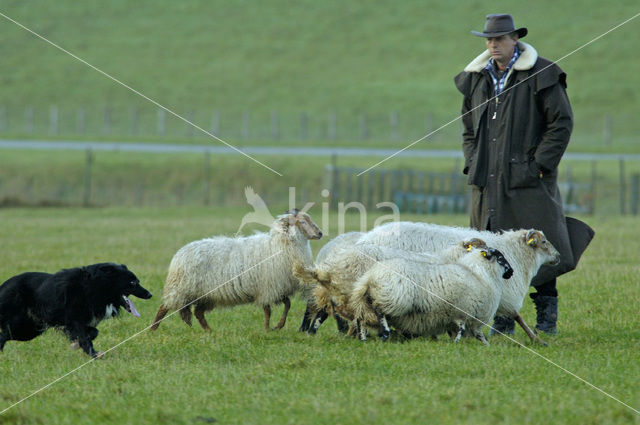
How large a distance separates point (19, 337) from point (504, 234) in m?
4.47

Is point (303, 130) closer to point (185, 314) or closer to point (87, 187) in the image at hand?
point (87, 187)

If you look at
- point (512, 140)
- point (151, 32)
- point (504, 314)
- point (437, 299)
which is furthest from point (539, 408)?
point (151, 32)

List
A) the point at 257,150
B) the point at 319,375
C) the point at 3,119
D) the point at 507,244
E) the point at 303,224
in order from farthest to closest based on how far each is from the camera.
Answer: the point at 3,119 < the point at 257,150 < the point at 303,224 < the point at 507,244 < the point at 319,375

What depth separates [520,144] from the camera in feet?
26.5

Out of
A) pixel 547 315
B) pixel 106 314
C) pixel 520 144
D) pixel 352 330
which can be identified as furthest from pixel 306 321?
pixel 520 144

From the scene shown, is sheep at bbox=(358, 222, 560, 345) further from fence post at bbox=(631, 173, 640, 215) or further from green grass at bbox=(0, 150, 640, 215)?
fence post at bbox=(631, 173, 640, 215)

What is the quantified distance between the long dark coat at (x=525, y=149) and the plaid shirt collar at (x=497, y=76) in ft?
0.15

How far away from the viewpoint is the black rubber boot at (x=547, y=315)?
8.22 metres

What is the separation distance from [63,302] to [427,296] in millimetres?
2996

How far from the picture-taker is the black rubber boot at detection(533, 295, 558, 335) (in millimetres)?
8219

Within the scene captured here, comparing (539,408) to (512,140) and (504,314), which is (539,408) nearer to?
(504,314)

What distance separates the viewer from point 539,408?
5.43 metres

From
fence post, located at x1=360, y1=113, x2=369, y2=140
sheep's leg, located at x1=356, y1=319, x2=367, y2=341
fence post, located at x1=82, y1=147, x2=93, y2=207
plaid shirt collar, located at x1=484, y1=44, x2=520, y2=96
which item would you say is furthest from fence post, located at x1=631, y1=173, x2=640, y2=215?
fence post, located at x1=360, y1=113, x2=369, y2=140

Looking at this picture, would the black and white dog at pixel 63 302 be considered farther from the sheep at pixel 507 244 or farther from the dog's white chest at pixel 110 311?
the sheep at pixel 507 244
